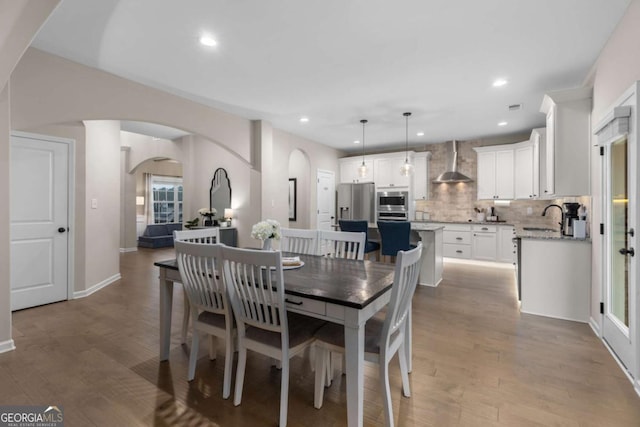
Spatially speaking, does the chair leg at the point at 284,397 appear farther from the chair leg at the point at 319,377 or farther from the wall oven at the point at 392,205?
the wall oven at the point at 392,205

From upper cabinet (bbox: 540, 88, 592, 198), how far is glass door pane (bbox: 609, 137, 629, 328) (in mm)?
647

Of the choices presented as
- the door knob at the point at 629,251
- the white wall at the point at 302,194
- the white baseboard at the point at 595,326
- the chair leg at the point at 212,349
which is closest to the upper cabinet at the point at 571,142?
the door knob at the point at 629,251

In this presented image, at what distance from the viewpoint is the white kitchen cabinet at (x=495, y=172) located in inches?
233

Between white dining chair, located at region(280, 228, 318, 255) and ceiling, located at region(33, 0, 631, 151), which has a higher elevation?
ceiling, located at region(33, 0, 631, 151)

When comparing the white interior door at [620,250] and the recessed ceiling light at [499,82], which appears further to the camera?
the recessed ceiling light at [499,82]

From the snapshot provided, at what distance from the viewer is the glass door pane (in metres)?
2.34

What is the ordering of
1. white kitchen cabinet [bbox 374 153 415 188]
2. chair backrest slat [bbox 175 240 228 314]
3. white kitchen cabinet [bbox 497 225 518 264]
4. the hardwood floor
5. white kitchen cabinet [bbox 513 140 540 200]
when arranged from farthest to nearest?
white kitchen cabinet [bbox 374 153 415 188] → white kitchen cabinet [bbox 497 225 518 264] → white kitchen cabinet [bbox 513 140 540 200] → chair backrest slat [bbox 175 240 228 314] → the hardwood floor

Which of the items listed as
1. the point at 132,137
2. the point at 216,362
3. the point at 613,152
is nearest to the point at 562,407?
the point at 613,152

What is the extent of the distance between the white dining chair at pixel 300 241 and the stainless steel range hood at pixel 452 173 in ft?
14.8

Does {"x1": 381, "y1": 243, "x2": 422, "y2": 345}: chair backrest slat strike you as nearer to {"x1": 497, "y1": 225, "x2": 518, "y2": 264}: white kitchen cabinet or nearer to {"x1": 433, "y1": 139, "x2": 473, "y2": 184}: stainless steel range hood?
{"x1": 497, "y1": 225, "x2": 518, "y2": 264}: white kitchen cabinet

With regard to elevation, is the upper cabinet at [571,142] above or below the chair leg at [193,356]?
above

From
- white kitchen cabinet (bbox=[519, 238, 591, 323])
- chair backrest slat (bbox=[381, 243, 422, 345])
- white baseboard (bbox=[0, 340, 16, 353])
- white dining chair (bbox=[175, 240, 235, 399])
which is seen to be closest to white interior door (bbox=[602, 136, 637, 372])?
white kitchen cabinet (bbox=[519, 238, 591, 323])

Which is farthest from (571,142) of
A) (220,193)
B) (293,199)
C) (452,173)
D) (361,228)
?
(220,193)

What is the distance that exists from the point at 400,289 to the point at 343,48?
2301 mm
